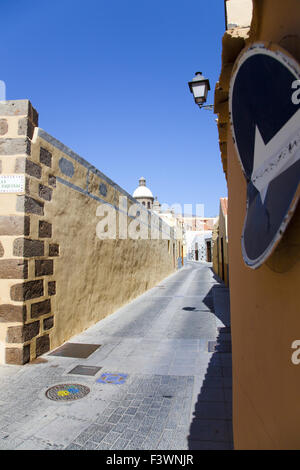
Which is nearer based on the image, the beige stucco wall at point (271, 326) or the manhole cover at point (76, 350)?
the beige stucco wall at point (271, 326)

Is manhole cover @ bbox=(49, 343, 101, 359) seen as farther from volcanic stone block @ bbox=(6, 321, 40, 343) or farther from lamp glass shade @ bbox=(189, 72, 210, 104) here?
lamp glass shade @ bbox=(189, 72, 210, 104)

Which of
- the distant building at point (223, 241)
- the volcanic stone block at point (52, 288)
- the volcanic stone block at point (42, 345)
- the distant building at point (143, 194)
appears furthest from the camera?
the distant building at point (143, 194)

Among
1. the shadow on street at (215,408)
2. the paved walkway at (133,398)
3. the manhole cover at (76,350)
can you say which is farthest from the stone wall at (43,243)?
the shadow on street at (215,408)

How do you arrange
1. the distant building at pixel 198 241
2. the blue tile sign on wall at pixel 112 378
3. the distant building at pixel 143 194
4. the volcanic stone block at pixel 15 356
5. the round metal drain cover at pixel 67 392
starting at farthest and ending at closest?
the distant building at pixel 143 194
the distant building at pixel 198 241
the volcanic stone block at pixel 15 356
the blue tile sign on wall at pixel 112 378
the round metal drain cover at pixel 67 392

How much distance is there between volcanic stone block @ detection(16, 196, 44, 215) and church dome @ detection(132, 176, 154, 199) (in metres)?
47.5

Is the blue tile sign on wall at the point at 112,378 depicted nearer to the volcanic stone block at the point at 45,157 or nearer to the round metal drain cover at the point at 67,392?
the round metal drain cover at the point at 67,392

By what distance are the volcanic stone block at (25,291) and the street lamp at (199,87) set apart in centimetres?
472

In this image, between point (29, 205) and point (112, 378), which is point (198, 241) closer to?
point (29, 205)

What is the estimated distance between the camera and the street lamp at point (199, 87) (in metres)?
6.27

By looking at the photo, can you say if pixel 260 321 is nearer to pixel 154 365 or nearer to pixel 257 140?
pixel 257 140

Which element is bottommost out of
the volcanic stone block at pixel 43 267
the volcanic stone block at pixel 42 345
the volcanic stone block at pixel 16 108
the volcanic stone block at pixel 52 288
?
the volcanic stone block at pixel 42 345

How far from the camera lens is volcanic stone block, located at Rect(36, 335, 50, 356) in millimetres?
5043

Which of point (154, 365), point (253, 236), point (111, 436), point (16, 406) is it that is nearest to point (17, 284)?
point (16, 406)

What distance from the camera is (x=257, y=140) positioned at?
1432mm
